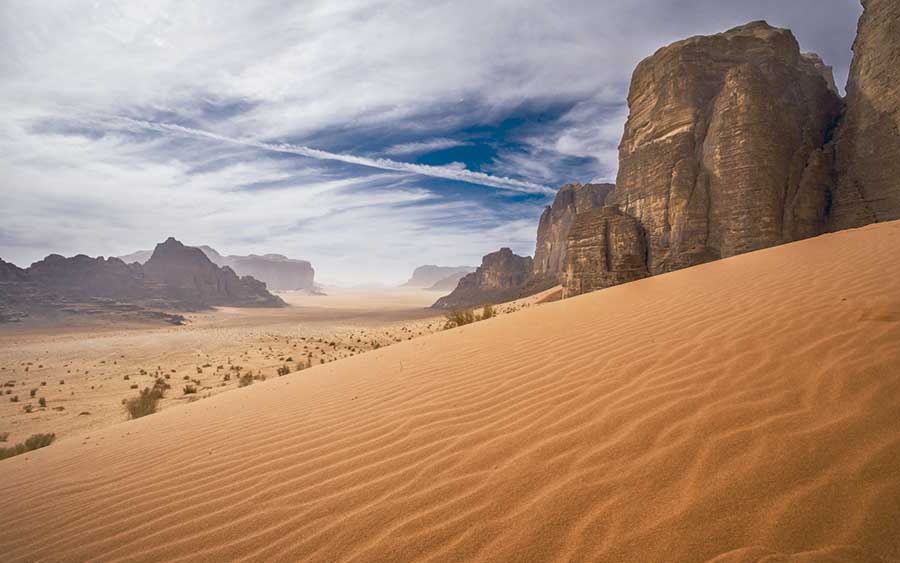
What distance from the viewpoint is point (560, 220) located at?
2148 inches

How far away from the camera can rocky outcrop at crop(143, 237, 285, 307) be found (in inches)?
2606

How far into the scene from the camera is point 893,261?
5281 millimetres

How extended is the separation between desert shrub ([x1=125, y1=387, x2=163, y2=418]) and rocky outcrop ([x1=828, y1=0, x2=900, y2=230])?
83.9 feet

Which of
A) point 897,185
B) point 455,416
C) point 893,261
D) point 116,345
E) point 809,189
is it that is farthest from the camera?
point 116,345

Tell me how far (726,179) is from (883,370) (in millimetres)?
19378

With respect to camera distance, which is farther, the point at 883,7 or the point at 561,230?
the point at 561,230

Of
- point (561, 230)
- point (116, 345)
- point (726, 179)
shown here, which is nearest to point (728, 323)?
point (726, 179)

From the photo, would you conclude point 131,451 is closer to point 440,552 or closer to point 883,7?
point 440,552

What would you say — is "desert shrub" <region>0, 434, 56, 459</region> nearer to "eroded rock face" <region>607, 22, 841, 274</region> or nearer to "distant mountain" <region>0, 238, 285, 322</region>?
"eroded rock face" <region>607, 22, 841, 274</region>

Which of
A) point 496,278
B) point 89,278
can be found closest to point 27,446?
point 496,278

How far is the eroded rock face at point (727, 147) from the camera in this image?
667 inches

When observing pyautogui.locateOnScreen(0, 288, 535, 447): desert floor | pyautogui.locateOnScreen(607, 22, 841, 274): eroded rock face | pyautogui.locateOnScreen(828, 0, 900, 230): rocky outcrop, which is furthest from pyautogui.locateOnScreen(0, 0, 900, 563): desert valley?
pyautogui.locateOnScreen(828, 0, 900, 230): rocky outcrop

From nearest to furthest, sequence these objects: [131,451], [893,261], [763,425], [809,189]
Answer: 1. [763,425]
2. [131,451]
3. [893,261]
4. [809,189]

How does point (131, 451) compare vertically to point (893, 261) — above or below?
below
